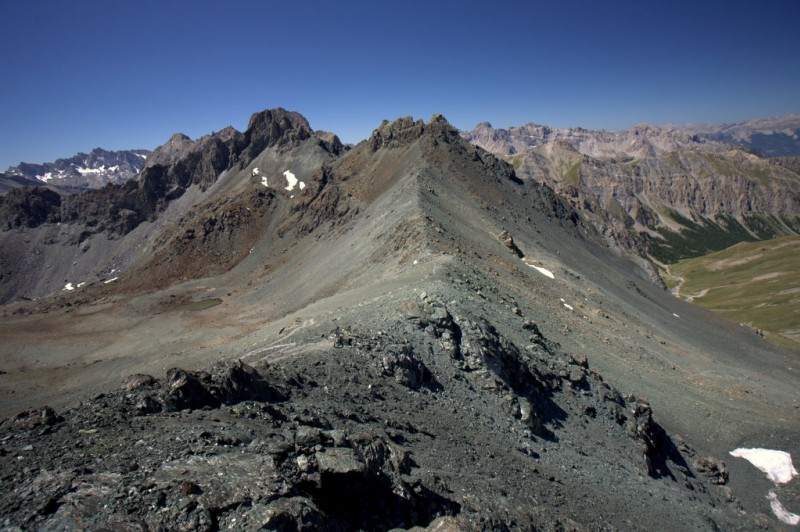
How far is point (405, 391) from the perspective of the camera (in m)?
23.0

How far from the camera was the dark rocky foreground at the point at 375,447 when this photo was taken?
10891 millimetres

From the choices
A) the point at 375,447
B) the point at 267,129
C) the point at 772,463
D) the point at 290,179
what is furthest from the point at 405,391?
the point at 267,129

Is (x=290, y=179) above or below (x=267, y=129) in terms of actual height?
below

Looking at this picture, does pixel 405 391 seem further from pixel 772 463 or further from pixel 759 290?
pixel 759 290

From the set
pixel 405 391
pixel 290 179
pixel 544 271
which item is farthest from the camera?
pixel 290 179

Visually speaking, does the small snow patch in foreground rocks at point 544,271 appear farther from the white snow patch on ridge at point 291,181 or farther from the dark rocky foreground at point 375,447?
the white snow patch on ridge at point 291,181

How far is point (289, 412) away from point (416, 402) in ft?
24.0

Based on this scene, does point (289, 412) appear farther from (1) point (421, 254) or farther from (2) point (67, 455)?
(1) point (421, 254)

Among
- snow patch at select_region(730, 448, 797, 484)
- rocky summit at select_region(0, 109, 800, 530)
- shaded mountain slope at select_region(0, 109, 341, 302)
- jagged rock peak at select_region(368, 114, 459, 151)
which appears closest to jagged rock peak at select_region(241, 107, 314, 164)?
shaded mountain slope at select_region(0, 109, 341, 302)

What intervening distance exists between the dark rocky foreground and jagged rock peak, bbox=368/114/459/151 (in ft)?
240

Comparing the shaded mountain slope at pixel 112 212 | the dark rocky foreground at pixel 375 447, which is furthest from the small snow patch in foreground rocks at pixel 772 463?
the shaded mountain slope at pixel 112 212

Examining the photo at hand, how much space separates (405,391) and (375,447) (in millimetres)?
7517

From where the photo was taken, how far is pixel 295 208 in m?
108

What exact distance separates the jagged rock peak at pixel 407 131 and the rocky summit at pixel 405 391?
3406 millimetres
